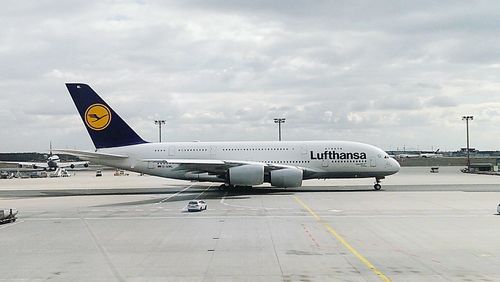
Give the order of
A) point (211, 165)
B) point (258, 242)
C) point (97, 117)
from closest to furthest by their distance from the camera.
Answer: point (258, 242), point (211, 165), point (97, 117)

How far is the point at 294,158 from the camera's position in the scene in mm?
45656

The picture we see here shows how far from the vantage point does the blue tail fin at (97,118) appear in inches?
1780

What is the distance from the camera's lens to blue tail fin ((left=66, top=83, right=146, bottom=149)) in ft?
148

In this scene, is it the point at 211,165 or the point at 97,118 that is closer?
the point at 211,165

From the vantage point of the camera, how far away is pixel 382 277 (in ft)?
41.7

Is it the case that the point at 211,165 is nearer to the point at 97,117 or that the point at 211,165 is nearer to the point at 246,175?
the point at 246,175

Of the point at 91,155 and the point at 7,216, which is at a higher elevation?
the point at 91,155

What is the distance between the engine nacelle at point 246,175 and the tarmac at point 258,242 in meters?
8.03

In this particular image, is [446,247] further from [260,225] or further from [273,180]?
[273,180]

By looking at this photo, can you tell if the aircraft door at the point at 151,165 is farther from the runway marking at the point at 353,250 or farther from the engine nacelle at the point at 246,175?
the runway marking at the point at 353,250

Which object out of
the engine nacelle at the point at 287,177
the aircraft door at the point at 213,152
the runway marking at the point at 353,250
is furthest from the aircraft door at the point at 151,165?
the runway marking at the point at 353,250

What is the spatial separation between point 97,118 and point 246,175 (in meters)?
14.2

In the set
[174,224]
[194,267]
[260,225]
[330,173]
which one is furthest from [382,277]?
[330,173]

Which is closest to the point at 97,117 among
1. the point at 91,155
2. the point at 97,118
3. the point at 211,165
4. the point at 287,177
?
the point at 97,118
